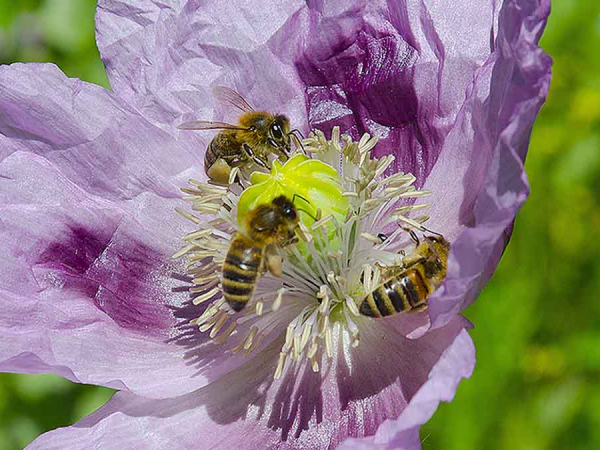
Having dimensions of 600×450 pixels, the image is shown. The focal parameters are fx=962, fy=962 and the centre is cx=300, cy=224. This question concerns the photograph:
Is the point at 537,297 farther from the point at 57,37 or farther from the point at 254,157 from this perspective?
the point at 57,37

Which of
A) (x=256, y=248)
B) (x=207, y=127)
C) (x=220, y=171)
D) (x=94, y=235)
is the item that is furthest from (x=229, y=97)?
(x=256, y=248)

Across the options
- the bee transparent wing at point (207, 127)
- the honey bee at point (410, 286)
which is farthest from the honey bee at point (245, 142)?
the honey bee at point (410, 286)

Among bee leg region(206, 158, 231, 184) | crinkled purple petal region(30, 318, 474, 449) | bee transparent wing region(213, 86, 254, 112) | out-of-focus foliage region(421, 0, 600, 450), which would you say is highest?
bee transparent wing region(213, 86, 254, 112)

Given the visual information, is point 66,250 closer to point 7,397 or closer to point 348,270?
point 348,270

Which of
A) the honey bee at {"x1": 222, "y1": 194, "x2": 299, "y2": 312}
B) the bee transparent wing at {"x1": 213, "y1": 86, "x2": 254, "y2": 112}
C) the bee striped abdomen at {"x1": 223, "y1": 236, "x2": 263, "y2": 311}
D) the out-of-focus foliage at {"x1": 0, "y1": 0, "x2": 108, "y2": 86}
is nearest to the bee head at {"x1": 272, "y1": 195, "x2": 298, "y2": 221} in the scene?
the honey bee at {"x1": 222, "y1": 194, "x2": 299, "y2": 312}

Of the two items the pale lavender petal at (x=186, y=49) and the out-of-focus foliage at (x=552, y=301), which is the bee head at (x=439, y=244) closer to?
the pale lavender petal at (x=186, y=49)

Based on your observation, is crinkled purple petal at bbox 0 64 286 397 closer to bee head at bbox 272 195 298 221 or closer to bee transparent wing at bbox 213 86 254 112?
bee transparent wing at bbox 213 86 254 112
